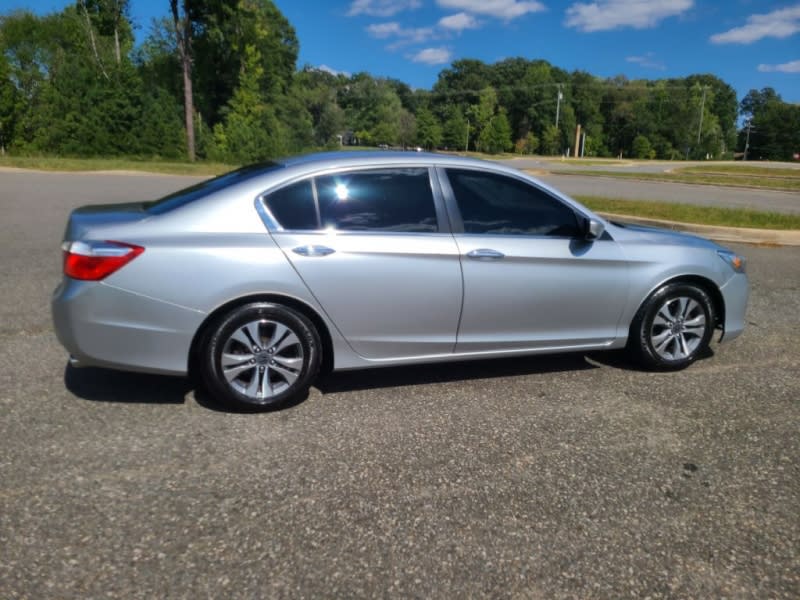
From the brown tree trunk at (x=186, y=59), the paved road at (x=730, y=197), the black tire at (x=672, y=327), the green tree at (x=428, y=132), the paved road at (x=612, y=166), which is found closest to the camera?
the black tire at (x=672, y=327)

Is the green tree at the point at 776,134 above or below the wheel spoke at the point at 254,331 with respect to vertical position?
above

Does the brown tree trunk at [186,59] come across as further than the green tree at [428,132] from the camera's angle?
No

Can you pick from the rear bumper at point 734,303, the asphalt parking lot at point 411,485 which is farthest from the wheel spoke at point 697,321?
the asphalt parking lot at point 411,485

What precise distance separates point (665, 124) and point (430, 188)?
4107 inches

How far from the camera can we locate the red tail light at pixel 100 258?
11.5 ft

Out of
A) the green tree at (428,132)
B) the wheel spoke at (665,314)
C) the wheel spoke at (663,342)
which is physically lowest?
the wheel spoke at (663,342)

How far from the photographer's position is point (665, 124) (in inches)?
3812

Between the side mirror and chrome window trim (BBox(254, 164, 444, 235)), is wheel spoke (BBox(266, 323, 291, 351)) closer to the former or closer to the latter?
chrome window trim (BBox(254, 164, 444, 235))

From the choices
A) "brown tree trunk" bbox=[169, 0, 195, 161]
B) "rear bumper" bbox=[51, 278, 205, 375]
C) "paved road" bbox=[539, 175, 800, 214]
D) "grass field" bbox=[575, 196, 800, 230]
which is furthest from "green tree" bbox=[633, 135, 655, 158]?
"rear bumper" bbox=[51, 278, 205, 375]

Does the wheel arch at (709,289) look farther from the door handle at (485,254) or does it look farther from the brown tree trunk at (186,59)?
the brown tree trunk at (186,59)

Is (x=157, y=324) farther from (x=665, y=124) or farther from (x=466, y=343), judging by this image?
(x=665, y=124)

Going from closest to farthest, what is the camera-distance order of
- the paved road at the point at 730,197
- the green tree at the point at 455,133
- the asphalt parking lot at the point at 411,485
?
the asphalt parking lot at the point at 411,485, the paved road at the point at 730,197, the green tree at the point at 455,133

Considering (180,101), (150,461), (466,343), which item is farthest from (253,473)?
(180,101)

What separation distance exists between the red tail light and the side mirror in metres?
2.87
